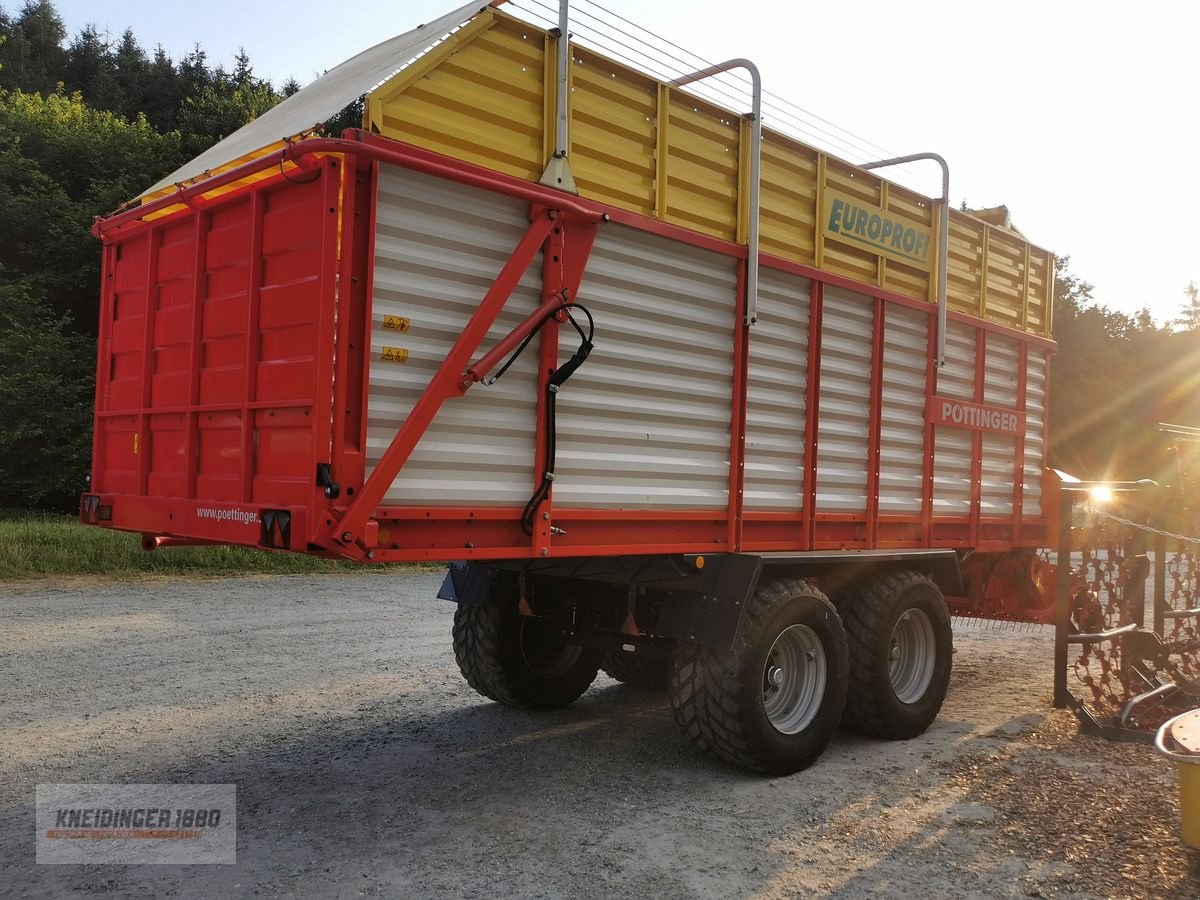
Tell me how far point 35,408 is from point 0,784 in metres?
20.4

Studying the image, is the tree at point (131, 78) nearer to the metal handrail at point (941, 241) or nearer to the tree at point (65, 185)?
the tree at point (65, 185)

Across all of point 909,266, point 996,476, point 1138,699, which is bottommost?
point 1138,699

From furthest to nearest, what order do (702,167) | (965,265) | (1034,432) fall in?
(1034,432), (965,265), (702,167)

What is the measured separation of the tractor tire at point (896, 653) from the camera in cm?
558

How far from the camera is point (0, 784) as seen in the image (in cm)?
445

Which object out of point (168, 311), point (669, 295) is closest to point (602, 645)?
point (669, 295)

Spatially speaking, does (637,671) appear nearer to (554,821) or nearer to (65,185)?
(554,821)

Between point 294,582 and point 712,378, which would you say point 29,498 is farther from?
point 712,378

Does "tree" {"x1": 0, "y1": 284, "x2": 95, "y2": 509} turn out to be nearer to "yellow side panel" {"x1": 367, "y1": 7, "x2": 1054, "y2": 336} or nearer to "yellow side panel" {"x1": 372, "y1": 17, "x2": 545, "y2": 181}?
"yellow side panel" {"x1": 367, "y1": 7, "x2": 1054, "y2": 336}

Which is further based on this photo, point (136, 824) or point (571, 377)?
point (571, 377)

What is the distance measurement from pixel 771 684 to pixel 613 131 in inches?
115

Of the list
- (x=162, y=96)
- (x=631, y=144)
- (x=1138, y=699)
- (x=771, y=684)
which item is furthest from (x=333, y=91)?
(x=162, y=96)

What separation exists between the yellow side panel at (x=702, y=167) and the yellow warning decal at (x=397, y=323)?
1.58 meters

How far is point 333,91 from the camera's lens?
434cm
